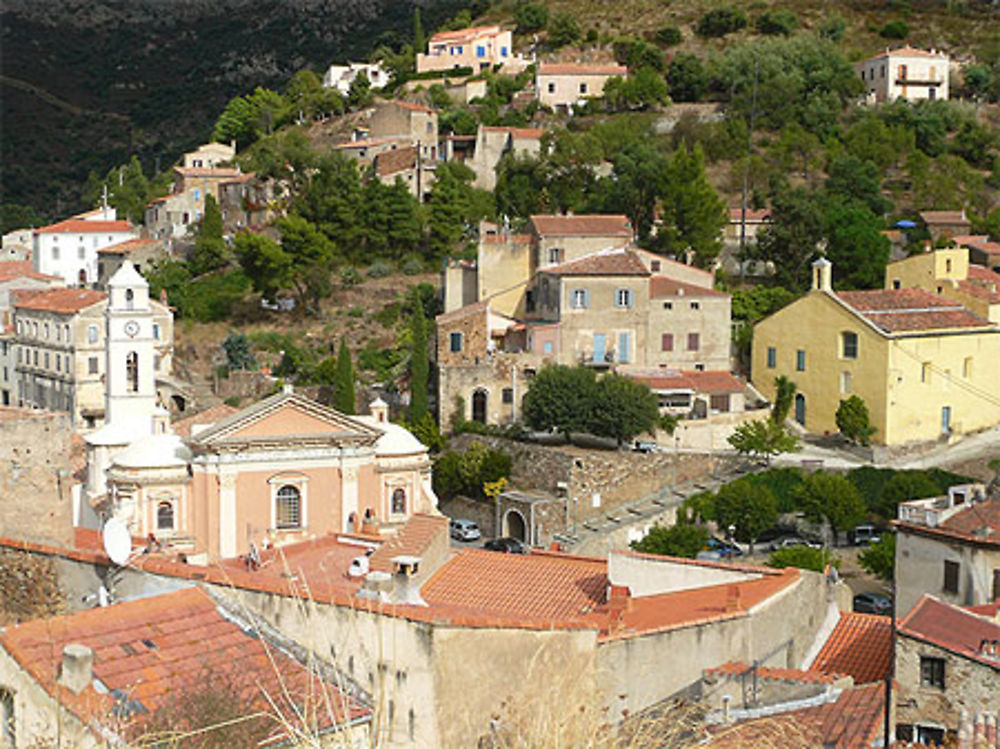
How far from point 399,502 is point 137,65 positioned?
137633 mm

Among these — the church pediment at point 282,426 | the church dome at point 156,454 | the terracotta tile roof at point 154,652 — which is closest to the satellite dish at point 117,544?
the terracotta tile roof at point 154,652

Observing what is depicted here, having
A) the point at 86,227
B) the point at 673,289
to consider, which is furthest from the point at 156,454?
the point at 86,227

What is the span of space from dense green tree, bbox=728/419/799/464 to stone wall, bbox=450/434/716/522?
1200 mm

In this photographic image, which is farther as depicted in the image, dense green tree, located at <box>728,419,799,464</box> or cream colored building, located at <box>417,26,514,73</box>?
cream colored building, located at <box>417,26,514,73</box>

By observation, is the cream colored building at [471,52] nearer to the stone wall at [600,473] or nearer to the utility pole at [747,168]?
the utility pole at [747,168]

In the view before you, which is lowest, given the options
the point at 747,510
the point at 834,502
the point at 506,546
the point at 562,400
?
the point at 506,546

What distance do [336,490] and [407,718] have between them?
22054 millimetres

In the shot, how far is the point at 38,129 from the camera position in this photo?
465 ft

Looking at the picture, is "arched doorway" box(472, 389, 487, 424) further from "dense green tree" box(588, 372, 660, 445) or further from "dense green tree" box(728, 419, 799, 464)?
"dense green tree" box(728, 419, 799, 464)

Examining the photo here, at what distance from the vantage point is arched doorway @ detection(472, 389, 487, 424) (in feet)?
164

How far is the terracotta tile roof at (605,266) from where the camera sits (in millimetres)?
50469

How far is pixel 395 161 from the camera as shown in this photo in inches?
2872

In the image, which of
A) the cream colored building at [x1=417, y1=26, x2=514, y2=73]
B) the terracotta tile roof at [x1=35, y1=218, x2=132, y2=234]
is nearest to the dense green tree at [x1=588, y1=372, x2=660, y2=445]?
the terracotta tile roof at [x1=35, y1=218, x2=132, y2=234]

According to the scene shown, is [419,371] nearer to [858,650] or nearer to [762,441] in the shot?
[762,441]
